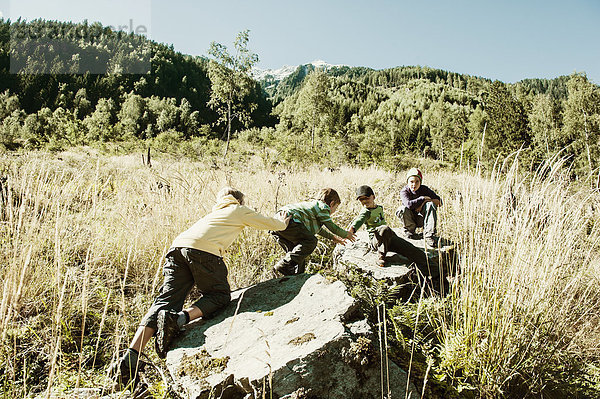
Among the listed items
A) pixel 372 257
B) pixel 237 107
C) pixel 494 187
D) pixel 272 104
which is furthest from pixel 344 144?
pixel 272 104

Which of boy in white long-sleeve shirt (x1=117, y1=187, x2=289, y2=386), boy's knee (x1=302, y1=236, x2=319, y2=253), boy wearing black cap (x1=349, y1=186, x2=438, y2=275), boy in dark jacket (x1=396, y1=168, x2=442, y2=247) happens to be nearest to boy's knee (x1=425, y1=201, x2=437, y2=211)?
boy in dark jacket (x1=396, y1=168, x2=442, y2=247)

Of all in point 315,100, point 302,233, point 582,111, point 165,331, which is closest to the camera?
point 165,331

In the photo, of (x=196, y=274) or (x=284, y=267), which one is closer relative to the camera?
(x=196, y=274)

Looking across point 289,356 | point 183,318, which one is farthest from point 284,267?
point 289,356

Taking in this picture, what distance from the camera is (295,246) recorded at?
302cm

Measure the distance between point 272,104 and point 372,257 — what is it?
351ft

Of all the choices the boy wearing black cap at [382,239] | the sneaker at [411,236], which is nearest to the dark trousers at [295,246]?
the boy wearing black cap at [382,239]

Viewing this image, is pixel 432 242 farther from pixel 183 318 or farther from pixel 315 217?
pixel 183 318

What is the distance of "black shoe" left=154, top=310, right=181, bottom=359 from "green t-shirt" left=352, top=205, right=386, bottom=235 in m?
2.18

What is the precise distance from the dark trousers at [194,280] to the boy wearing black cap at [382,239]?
1682mm

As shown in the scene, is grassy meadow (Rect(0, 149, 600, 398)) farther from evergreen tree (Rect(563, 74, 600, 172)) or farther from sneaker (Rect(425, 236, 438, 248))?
evergreen tree (Rect(563, 74, 600, 172))

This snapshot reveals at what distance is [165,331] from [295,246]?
146 cm

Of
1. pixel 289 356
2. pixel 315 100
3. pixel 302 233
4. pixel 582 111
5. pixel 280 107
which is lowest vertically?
pixel 289 356

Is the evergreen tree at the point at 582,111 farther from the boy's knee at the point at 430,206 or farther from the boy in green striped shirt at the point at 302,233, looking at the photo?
the boy in green striped shirt at the point at 302,233
